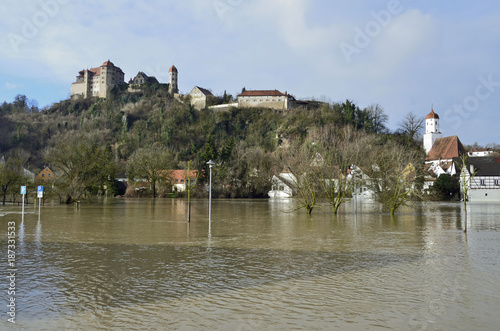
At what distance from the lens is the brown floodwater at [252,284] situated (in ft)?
26.2

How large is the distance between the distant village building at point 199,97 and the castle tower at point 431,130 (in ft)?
237

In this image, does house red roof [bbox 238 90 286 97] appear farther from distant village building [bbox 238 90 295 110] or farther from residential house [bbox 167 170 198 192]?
residential house [bbox 167 170 198 192]

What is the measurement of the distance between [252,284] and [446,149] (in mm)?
110567

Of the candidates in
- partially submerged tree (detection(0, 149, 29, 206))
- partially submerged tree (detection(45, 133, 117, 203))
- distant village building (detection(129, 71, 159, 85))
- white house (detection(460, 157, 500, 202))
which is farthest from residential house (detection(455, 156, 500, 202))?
distant village building (detection(129, 71, 159, 85))

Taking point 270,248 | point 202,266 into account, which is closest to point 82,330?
point 202,266

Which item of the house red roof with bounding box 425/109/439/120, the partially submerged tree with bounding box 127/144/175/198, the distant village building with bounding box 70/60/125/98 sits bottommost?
the partially submerged tree with bounding box 127/144/175/198

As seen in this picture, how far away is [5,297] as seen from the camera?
9.34 m

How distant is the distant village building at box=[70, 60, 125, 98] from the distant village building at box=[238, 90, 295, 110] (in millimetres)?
56006

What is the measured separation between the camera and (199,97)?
155250mm

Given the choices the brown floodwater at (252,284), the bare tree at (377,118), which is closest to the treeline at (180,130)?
the bare tree at (377,118)

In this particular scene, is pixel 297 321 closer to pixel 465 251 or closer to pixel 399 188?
pixel 465 251

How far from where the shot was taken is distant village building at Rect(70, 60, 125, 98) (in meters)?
170

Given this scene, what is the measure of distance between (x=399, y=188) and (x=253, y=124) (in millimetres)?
103127

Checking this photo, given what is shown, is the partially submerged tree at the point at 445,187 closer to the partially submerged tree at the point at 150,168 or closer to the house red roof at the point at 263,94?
the partially submerged tree at the point at 150,168
